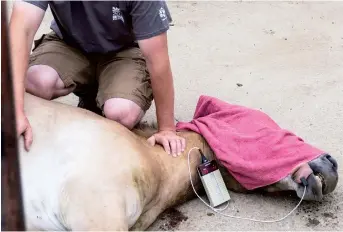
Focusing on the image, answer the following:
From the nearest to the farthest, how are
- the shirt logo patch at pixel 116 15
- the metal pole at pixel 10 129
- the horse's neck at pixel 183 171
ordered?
the metal pole at pixel 10 129
the horse's neck at pixel 183 171
the shirt logo patch at pixel 116 15

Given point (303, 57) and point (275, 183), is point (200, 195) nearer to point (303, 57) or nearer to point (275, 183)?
point (275, 183)

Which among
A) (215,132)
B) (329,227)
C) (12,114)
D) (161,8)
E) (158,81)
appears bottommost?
(329,227)

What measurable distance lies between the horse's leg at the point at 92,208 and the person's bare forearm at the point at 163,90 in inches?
17.7

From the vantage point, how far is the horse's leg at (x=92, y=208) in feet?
5.50

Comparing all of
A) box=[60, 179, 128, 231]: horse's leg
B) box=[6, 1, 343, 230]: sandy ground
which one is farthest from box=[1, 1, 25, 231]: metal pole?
box=[6, 1, 343, 230]: sandy ground

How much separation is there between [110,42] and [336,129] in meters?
0.92

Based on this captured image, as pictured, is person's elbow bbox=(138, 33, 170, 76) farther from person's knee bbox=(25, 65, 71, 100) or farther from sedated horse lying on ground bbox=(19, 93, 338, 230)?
person's knee bbox=(25, 65, 71, 100)

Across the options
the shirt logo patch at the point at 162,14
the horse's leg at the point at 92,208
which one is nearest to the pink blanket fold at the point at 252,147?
the shirt logo patch at the point at 162,14

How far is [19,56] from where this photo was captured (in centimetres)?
195

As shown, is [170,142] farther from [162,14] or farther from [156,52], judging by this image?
[162,14]

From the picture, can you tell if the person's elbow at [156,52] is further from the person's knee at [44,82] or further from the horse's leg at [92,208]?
the horse's leg at [92,208]

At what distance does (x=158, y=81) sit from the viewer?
209cm

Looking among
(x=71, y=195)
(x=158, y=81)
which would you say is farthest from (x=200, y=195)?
(x=71, y=195)

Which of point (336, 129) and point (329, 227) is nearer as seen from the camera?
point (329, 227)
